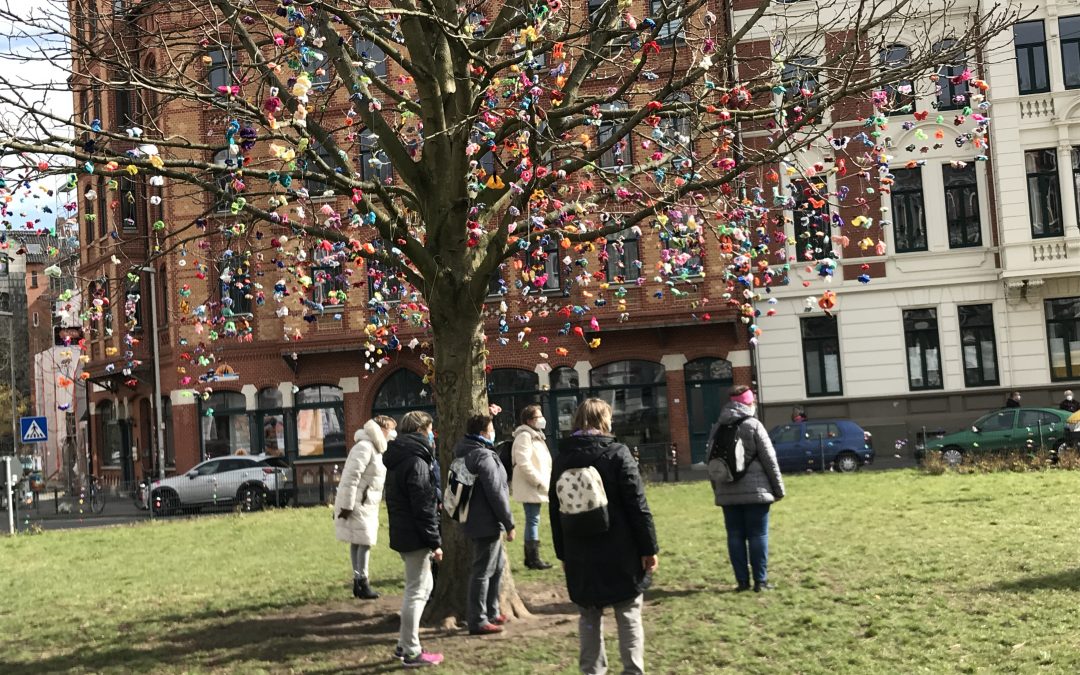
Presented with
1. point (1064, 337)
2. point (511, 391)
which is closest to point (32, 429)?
point (511, 391)

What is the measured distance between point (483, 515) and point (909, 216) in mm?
26659

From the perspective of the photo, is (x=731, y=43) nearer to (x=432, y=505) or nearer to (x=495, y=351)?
(x=432, y=505)

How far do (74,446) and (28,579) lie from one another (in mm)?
37992

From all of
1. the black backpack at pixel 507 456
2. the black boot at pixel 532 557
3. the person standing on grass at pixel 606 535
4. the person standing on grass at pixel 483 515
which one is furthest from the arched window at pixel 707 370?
the person standing on grass at pixel 606 535

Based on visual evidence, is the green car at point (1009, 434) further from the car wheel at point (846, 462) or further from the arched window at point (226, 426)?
the arched window at point (226, 426)

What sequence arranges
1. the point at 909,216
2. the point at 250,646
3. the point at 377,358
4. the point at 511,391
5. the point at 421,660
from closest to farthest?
the point at 421,660 < the point at 250,646 < the point at 377,358 < the point at 909,216 < the point at 511,391

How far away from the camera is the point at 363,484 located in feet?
35.5


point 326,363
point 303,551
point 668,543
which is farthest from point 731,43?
point 326,363

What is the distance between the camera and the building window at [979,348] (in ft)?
105

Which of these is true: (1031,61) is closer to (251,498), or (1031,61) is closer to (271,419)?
(251,498)

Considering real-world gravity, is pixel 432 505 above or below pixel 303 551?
above

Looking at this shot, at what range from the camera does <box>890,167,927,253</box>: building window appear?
32812mm

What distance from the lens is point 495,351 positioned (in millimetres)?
34750

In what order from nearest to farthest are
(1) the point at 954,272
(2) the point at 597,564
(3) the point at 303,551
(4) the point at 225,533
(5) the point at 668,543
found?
(2) the point at 597,564, (5) the point at 668,543, (3) the point at 303,551, (4) the point at 225,533, (1) the point at 954,272
